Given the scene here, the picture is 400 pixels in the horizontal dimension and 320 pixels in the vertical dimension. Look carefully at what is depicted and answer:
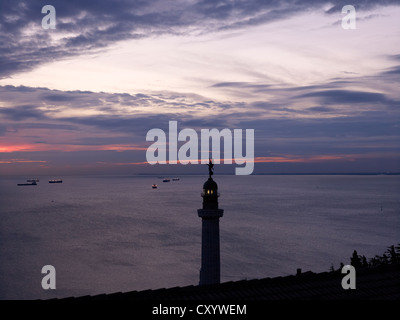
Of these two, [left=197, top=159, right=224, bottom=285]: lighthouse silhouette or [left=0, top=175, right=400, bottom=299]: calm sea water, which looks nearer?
[left=197, top=159, right=224, bottom=285]: lighthouse silhouette

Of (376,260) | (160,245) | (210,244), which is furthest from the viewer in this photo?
(160,245)

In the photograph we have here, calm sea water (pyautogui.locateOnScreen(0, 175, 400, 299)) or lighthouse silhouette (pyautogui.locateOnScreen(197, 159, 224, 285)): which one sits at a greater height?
lighthouse silhouette (pyautogui.locateOnScreen(197, 159, 224, 285))

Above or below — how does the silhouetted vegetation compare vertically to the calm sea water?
above

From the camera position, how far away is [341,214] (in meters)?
146

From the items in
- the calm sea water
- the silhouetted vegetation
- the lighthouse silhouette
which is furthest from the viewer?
the calm sea water

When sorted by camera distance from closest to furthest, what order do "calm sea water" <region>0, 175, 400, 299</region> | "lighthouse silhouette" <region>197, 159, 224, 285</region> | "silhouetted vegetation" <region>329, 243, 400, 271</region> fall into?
"silhouetted vegetation" <region>329, 243, 400, 271</region>
"lighthouse silhouette" <region>197, 159, 224, 285</region>
"calm sea water" <region>0, 175, 400, 299</region>

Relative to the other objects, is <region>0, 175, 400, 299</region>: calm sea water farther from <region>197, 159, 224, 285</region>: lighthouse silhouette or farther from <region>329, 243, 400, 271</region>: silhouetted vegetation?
<region>197, 159, 224, 285</region>: lighthouse silhouette

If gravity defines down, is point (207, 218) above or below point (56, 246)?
above

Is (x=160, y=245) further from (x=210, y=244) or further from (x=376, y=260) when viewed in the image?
(x=210, y=244)

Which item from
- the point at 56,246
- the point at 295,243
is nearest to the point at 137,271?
the point at 56,246

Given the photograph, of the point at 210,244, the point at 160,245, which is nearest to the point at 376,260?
the point at 210,244

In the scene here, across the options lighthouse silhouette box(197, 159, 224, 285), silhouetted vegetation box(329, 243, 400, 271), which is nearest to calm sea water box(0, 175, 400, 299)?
silhouetted vegetation box(329, 243, 400, 271)
